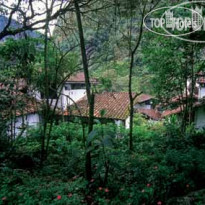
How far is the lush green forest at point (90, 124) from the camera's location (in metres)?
2.93

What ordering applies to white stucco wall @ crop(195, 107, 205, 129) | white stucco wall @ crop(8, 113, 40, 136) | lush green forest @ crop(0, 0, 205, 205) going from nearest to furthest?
A: 1. lush green forest @ crop(0, 0, 205, 205)
2. white stucco wall @ crop(8, 113, 40, 136)
3. white stucco wall @ crop(195, 107, 205, 129)

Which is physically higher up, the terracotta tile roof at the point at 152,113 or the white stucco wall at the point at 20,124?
the white stucco wall at the point at 20,124

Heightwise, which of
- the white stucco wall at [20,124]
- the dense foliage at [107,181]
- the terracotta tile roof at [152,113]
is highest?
the white stucco wall at [20,124]

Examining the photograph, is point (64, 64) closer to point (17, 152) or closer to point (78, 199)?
point (17, 152)

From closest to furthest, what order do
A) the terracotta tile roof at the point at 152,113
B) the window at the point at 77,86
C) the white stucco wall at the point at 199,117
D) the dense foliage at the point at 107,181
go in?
the dense foliage at the point at 107,181
the white stucco wall at the point at 199,117
the window at the point at 77,86
the terracotta tile roof at the point at 152,113

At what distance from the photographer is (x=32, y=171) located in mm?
4109

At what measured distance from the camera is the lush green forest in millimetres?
2928

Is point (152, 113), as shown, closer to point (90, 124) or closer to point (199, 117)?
point (199, 117)

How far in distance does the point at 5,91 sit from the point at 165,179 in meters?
4.00

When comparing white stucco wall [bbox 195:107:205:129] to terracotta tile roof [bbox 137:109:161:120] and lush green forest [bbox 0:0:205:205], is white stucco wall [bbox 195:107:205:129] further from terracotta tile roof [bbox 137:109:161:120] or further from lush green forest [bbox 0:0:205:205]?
terracotta tile roof [bbox 137:109:161:120]

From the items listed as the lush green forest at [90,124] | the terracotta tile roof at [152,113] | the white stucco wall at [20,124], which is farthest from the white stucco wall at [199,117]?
the white stucco wall at [20,124]

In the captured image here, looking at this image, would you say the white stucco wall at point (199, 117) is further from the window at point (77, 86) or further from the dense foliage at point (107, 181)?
the dense foliage at point (107, 181)

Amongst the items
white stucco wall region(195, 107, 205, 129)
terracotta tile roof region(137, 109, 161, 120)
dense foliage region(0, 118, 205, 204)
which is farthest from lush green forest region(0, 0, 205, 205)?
terracotta tile roof region(137, 109, 161, 120)

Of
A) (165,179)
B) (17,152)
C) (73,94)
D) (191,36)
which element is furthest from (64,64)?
(73,94)
